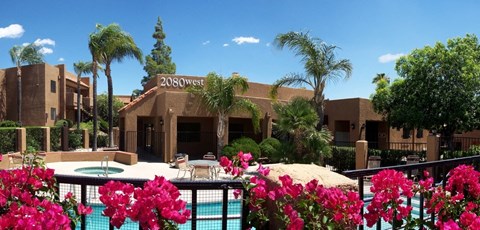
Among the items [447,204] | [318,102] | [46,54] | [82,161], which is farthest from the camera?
[46,54]

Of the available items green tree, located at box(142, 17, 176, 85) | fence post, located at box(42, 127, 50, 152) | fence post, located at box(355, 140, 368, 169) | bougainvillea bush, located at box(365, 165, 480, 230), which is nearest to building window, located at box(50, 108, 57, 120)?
fence post, located at box(42, 127, 50, 152)

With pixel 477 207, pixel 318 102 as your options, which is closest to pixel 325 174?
pixel 477 207

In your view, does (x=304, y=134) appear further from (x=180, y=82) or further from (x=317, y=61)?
(x=180, y=82)

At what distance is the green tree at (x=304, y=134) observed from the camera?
16.2 m

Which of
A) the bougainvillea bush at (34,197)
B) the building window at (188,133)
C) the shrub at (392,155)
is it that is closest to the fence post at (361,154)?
the shrub at (392,155)

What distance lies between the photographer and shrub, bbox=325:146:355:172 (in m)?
18.4

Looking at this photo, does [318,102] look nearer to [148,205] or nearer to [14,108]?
[148,205]

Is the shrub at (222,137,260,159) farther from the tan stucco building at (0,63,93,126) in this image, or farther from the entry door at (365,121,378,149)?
the tan stucco building at (0,63,93,126)

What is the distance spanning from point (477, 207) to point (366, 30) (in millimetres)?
14505

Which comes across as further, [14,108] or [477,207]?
[14,108]

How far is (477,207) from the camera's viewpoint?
9.39 ft

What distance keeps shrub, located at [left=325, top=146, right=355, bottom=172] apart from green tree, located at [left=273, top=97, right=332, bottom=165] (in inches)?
87.9

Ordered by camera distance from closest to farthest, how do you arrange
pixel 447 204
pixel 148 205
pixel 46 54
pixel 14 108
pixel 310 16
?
pixel 148 205 < pixel 447 204 < pixel 310 16 < pixel 14 108 < pixel 46 54

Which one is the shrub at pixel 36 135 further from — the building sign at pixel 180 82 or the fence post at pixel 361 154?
the fence post at pixel 361 154
